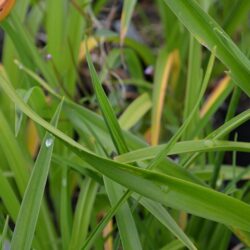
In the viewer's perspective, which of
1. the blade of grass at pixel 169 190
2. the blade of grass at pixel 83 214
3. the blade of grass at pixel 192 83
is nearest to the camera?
the blade of grass at pixel 169 190

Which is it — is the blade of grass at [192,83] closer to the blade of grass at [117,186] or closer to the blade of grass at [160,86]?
the blade of grass at [160,86]

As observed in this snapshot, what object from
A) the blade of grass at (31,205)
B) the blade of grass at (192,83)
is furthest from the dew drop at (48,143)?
the blade of grass at (192,83)

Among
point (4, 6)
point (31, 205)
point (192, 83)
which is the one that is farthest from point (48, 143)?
point (192, 83)

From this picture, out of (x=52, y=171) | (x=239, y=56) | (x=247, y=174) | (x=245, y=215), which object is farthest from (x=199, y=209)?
(x=52, y=171)

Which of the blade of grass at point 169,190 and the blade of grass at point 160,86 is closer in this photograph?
the blade of grass at point 169,190

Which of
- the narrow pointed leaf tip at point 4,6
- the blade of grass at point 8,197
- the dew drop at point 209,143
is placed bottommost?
the dew drop at point 209,143

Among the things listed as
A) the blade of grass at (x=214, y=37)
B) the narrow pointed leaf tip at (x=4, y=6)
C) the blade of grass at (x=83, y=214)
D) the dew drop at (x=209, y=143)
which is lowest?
the blade of grass at (x=83, y=214)

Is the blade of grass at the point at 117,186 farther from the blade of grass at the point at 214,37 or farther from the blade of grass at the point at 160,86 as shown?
the blade of grass at the point at 160,86

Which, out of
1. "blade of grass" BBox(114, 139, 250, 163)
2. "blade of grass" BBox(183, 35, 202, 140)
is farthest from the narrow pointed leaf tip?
"blade of grass" BBox(183, 35, 202, 140)

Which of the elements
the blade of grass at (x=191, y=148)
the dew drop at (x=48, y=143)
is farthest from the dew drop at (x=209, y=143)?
the dew drop at (x=48, y=143)

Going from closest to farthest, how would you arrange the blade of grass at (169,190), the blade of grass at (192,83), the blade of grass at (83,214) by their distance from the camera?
the blade of grass at (169,190) → the blade of grass at (83,214) → the blade of grass at (192,83)

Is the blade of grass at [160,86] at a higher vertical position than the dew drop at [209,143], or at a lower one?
lower
